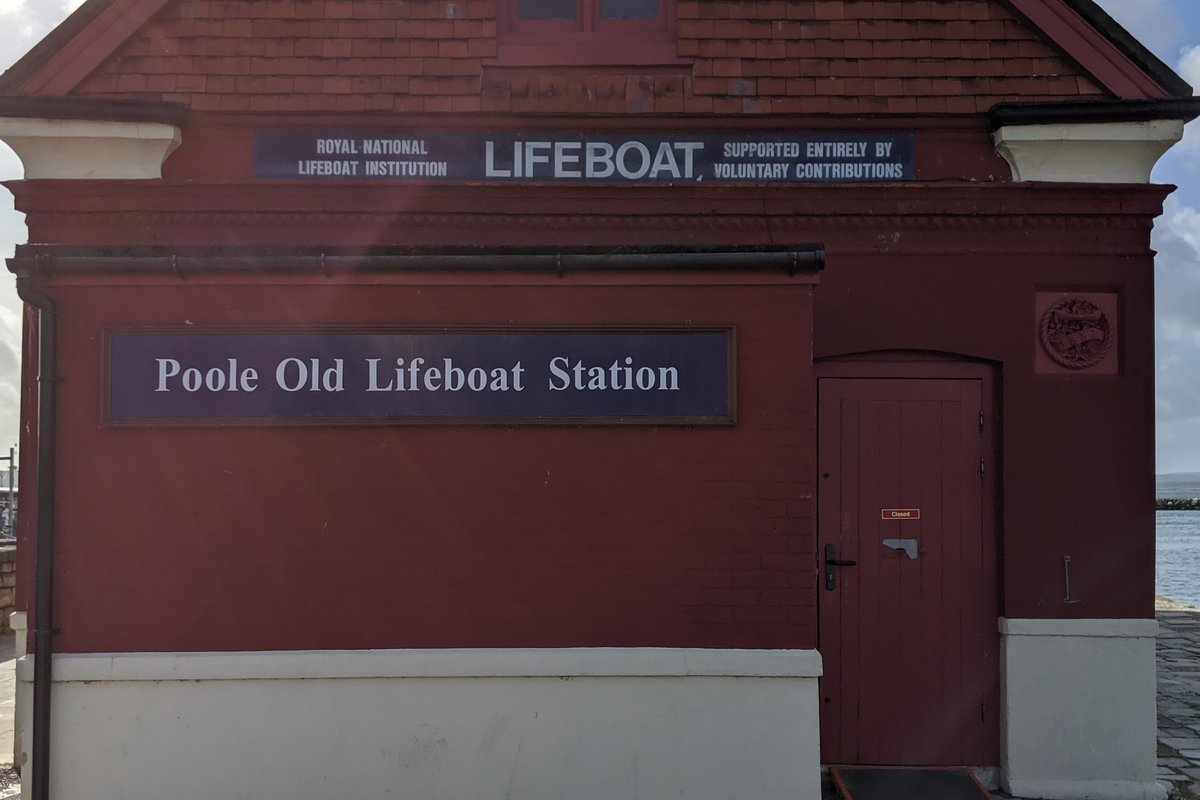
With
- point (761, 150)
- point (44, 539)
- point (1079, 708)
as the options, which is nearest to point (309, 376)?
point (44, 539)

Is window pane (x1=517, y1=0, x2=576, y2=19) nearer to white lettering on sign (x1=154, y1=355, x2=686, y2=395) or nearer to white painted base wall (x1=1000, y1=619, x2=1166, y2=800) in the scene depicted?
white lettering on sign (x1=154, y1=355, x2=686, y2=395)

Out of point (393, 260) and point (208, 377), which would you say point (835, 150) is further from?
point (208, 377)

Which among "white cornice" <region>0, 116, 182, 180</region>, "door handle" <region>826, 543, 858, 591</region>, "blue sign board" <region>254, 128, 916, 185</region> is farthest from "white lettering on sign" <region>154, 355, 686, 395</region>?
"door handle" <region>826, 543, 858, 591</region>

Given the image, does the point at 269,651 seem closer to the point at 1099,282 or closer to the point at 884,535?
the point at 884,535

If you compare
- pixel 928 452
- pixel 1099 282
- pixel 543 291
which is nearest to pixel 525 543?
pixel 543 291

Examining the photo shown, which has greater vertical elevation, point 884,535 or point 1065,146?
point 1065,146

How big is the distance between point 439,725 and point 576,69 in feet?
14.2

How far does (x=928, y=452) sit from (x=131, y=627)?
194 inches

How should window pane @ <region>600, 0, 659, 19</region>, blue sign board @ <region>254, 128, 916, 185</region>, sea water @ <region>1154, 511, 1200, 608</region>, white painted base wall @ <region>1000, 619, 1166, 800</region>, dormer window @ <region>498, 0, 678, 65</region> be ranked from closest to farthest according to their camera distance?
white painted base wall @ <region>1000, 619, 1166, 800</region> → blue sign board @ <region>254, 128, 916, 185</region> → dormer window @ <region>498, 0, 678, 65</region> → window pane @ <region>600, 0, 659, 19</region> → sea water @ <region>1154, 511, 1200, 608</region>

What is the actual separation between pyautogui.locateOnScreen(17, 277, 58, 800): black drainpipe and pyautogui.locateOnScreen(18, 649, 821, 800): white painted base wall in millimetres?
73

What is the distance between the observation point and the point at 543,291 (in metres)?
5.79

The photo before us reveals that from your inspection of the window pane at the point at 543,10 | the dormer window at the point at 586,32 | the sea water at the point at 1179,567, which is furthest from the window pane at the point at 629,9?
the sea water at the point at 1179,567

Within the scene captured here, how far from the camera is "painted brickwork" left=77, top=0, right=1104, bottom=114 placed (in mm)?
6918

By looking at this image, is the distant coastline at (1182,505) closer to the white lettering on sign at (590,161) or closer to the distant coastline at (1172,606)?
the distant coastline at (1172,606)
